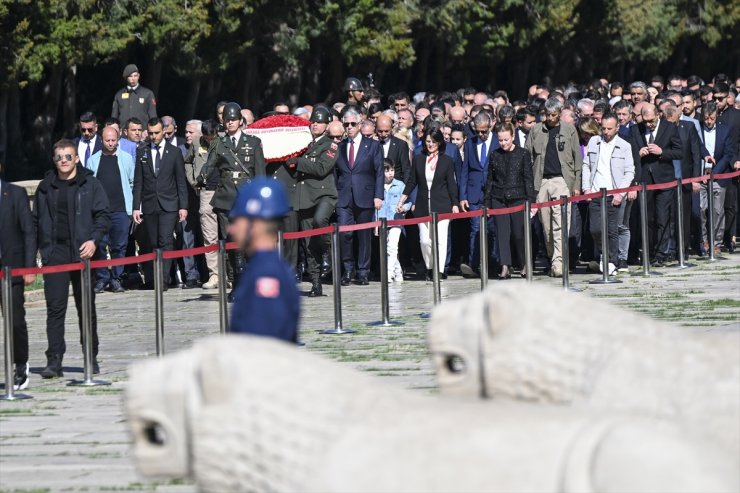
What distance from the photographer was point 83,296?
14.1 m

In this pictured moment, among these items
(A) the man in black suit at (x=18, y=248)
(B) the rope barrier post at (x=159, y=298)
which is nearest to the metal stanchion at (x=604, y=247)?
(B) the rope barrier post at (x=159, y=298)

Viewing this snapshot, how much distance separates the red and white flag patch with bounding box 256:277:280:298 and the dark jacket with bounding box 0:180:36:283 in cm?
679

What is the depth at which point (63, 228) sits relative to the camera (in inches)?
570

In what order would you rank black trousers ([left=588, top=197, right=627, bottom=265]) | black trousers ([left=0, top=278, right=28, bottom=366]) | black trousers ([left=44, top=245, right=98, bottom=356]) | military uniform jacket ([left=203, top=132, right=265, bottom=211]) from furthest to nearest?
black trousers ([left=588, top=197, right=627, bottom=265]) < military uniform jacket ([left=203, top=132, right=265, bottom=211]) < black trousers ([left=44, top=245, right=98, bottom=356]) < black trousers ([left=0, top=278, right=28, bottom=366])

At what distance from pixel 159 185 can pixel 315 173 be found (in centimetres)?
205

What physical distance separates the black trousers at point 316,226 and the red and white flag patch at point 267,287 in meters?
12.2

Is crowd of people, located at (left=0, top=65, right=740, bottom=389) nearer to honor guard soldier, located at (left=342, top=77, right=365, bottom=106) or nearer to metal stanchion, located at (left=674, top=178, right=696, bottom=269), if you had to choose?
metal stanchion, located at (left=674, top=178, right=696, bottom=269)

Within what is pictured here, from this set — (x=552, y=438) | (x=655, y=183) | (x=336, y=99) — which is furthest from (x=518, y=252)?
(x=336, y=99)

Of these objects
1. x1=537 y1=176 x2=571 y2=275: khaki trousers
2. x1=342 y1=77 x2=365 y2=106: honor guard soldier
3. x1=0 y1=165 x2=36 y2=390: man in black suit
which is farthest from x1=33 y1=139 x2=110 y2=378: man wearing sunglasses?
x1=342 y1=77 x2=365 y2=106: honor guard soldier

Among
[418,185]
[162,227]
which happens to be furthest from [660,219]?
[162,227]

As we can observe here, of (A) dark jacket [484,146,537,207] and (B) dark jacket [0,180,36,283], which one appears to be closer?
(B) dark jacket [0,180,36,283]

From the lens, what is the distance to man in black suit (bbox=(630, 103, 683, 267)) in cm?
2159

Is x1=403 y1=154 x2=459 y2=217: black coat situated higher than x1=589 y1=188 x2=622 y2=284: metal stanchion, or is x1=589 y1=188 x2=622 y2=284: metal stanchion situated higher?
x1=403 y1=154 x2=459 y2=217: black coat

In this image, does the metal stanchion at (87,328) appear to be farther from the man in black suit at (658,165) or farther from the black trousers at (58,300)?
the man in black suit at (658,165)
